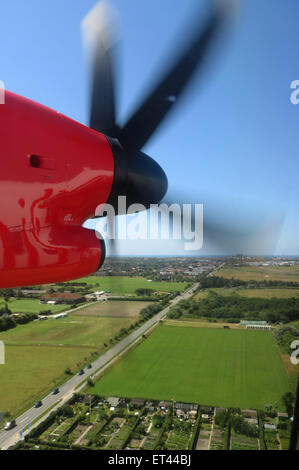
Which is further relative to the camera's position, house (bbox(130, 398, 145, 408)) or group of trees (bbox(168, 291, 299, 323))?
group of trees (bbox(168, 291, 299, 323))

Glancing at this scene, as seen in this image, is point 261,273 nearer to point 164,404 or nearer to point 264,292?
point 264,292

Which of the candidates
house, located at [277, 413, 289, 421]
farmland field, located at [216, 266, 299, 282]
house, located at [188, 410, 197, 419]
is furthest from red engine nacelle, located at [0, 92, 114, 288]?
farmland field, located at [216, 266, 299, 282]

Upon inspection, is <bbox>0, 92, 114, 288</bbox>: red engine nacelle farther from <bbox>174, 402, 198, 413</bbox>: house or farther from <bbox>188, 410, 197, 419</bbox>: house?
<bbox>174, 402, 198, 413</bbox>: house

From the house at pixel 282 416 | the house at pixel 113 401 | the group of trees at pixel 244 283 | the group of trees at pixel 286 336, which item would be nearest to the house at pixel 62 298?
the house at pixel 113 401

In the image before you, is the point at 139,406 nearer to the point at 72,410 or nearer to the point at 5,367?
the point at 72,410

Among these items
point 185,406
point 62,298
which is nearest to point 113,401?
point 185,406

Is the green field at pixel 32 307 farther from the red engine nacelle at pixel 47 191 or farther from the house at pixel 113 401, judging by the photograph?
the red engine nacelle at pixel 47 191
